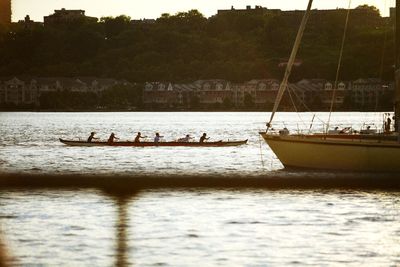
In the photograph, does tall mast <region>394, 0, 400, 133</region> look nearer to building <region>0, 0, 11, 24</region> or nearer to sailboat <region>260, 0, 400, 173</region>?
sailboat <region>260, 0, 400, 173</region>

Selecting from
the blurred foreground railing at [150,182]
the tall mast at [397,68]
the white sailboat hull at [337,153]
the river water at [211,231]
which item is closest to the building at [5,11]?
the blurred foreground railing at [150,182]

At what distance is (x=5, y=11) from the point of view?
322 inches

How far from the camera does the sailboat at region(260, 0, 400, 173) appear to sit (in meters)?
38.8

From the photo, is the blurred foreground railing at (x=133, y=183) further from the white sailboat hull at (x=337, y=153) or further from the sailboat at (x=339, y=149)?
the white sailboat hull at (x=337, y=153)

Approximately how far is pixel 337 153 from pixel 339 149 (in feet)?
0.58

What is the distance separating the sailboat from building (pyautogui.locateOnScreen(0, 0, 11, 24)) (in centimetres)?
2830

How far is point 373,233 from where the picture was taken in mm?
23594

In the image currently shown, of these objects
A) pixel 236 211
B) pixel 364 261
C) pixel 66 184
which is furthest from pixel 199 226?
pixel 66 184

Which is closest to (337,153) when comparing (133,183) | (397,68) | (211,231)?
(397,68)

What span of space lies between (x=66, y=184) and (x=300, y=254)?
12180mm

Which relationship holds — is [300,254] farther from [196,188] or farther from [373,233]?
[196,188]

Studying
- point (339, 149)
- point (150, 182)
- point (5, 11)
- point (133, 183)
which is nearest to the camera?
point (150, 182)

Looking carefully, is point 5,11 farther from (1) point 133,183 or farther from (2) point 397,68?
(2) point 397,68

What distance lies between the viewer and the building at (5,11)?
26.0 ft
